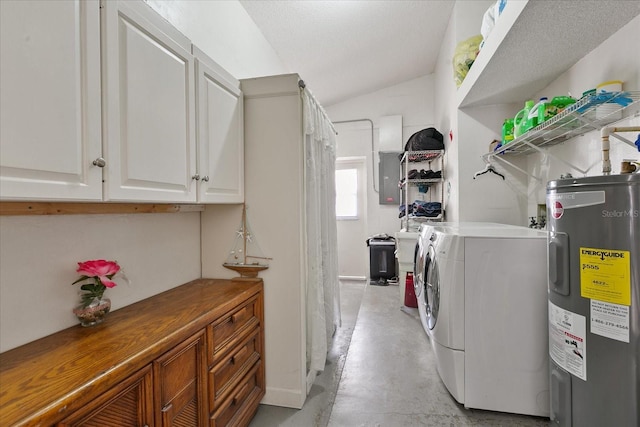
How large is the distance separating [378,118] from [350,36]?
1964 mm

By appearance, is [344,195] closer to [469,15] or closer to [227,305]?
[469,15]

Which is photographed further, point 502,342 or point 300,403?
point 300,403

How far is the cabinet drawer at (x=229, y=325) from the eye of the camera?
1.33 meters

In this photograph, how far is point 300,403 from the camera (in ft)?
5.91

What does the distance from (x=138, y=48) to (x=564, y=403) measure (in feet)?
7.69

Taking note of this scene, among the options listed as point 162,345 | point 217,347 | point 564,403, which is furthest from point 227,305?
point 564,403

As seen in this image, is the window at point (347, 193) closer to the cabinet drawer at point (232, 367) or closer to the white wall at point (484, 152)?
the white wall at point (484, 152)

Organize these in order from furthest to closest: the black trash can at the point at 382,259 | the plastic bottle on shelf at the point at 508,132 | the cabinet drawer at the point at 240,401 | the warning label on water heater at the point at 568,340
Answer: the black trash can at the point at 382,259 < the plastic bottle on shelf at the point at 508,132 < the cabinet drawer at the point at 240,401 < the warning label on water heater at the point at 568,340

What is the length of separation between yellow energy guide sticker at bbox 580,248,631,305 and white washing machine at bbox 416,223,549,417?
0.40 meters

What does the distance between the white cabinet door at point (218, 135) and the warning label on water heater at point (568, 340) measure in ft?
5.78

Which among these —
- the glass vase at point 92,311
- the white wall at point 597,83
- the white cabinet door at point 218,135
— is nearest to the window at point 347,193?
the white wall at point 597,83

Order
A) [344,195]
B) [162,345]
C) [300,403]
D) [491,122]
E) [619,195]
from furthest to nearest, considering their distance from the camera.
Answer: [344,195] → [491,122] → [300,403] → [619,195] → [162,345]

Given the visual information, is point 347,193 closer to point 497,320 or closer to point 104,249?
point 497,320

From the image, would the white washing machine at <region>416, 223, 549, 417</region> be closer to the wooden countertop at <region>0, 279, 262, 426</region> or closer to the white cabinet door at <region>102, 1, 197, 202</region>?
the wooden countertop at <region>0, 279, 262, 426</region>
